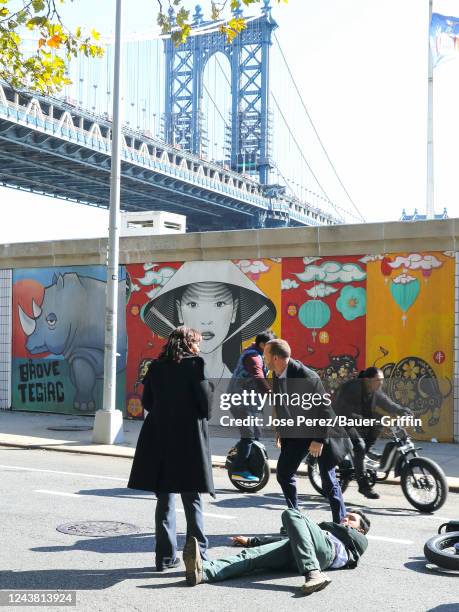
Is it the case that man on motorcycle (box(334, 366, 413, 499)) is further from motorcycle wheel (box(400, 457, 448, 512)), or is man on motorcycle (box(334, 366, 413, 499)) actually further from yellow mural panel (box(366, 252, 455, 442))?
yellow mural panel (box(366, 252, 455, 442))

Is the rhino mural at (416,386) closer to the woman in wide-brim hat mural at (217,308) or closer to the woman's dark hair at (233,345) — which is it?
the woman in wide-brim hat mural at (217,308)

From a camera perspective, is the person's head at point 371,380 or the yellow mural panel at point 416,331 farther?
the yellow mural panel at point 416,331

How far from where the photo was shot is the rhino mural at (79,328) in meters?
18.8

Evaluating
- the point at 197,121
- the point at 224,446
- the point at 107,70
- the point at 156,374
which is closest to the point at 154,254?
the point at 224,446

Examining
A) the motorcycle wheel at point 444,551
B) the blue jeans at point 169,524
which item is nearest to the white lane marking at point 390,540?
the motorcycle wheel at point 444,551

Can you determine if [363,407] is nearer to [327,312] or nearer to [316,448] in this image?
[316,448]

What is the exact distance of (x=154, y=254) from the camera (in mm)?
18203

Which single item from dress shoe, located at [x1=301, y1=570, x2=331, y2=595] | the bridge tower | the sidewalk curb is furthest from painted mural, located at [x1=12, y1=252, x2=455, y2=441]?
the bridge tower

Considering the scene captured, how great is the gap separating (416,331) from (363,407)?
5.89m

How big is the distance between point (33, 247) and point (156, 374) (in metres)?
13.7

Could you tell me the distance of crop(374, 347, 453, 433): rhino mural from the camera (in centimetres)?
1520

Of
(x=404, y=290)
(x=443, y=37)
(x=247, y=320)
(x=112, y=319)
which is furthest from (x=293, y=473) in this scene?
(x=443, y=37)

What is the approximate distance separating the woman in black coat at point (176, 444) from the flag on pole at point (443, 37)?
64.4 feet

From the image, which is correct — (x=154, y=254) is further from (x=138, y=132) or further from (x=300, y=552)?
(x=138, y=132)
